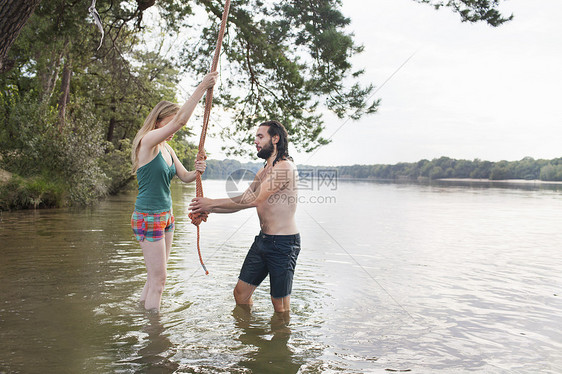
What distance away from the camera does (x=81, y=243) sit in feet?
32.0

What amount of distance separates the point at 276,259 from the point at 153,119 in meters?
1.78

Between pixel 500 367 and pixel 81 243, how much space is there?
27.6 feet

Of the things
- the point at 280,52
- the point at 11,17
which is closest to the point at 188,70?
the point at 280,52

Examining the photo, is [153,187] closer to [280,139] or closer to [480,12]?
[280,139]

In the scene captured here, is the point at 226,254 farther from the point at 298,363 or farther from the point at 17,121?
the point at 17,121

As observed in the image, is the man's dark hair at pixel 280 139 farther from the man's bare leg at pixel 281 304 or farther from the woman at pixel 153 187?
the man's bare leg at pixel 281 304

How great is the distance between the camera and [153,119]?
4242mm

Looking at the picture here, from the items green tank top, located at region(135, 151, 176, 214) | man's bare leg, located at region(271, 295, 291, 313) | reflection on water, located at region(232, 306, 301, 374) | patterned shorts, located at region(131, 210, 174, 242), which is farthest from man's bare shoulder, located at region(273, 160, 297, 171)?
reflection on water, located at region(232, 306, 301, 374)

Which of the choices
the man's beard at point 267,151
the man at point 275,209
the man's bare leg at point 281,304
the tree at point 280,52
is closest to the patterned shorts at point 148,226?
the man at point 275,209

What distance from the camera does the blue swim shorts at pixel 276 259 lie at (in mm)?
4594

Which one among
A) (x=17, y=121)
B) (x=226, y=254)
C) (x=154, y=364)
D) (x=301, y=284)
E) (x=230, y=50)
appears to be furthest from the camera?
(x=17, y=121)

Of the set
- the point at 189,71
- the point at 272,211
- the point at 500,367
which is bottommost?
the point at 500,367

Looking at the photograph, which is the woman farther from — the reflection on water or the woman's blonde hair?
the reflection on water

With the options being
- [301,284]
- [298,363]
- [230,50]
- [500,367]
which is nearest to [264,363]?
[298,363]
